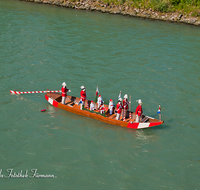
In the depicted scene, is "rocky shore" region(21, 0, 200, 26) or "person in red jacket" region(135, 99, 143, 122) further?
"rocky shore" region(21, 0, 200, 26)

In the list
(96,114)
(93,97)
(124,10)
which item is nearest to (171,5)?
(124,10)

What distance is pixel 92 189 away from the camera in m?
15.0

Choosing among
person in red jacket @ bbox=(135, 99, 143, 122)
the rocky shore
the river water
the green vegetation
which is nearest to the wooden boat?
person in red jacket @ bbox=(135, 99, 143, 122)

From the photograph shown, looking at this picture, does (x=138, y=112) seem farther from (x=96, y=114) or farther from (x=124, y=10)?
(x=124, y=10)

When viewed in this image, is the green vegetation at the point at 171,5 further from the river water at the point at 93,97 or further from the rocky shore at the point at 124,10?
the river water at the point at 93,97

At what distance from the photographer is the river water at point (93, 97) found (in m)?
16.2

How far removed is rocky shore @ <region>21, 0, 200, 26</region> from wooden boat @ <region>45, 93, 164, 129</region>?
34424mm

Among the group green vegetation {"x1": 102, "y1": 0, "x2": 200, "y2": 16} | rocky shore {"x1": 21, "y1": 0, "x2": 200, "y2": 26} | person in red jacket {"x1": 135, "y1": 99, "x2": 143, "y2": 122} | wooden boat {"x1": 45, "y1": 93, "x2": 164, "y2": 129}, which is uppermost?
green vegetation {"x1": 102, "y1": 0, "x2": 200, "y2": 16}

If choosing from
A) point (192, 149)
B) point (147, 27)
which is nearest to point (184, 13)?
point (147, 27)

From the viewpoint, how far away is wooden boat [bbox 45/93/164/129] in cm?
2008

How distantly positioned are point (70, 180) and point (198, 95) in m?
16.5

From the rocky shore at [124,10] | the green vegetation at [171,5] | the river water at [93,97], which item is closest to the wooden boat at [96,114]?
the river water at [93,97]

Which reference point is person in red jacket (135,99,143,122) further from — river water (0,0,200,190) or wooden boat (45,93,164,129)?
river water (0,0,200,190)

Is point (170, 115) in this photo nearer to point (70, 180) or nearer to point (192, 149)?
point (192, 149)
